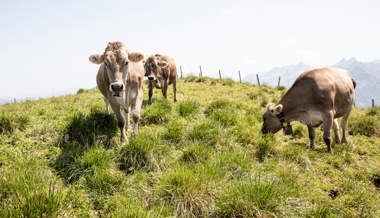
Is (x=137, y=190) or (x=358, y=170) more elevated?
(x=137, y=190)

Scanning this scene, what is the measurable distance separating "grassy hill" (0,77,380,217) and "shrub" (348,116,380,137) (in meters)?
1.18

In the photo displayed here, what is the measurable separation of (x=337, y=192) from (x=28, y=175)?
5.34 m

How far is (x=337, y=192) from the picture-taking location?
5848 mm

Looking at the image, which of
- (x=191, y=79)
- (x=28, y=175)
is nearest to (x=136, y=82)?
(x=28, y=175)

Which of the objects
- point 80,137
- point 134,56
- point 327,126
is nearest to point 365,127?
point 327,126

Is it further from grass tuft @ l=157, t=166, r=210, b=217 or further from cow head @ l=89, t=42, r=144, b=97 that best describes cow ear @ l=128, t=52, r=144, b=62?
grass tuft @ l=157, t=166, r=210, b=217

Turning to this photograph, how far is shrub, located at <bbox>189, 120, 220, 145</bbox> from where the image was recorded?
7.16 m

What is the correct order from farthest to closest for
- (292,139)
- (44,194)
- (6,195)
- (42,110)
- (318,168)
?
(292,139)
(42,110)
(318,168)
(6,195)
(44,194)

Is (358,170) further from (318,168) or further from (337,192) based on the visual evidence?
(337,192)

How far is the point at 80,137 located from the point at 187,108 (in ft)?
11.6

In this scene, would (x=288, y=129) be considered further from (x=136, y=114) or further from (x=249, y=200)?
(x=249, y=200)

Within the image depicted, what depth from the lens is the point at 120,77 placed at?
6566mm

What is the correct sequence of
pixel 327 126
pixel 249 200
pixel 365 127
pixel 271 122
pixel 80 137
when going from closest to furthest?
pixel 249 200 → pixel 80 137 → pixel 327 126 → pixel 271 122 → pixel 365 127

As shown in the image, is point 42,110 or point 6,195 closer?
point 6,195
